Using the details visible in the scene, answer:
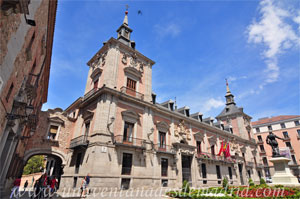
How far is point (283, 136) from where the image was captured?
43.0m

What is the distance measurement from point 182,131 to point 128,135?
8.63 meters

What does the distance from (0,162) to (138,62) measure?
16.3m

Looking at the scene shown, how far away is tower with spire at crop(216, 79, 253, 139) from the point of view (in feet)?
121

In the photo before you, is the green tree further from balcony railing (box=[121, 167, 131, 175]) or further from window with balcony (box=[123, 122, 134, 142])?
balcony railing (box=[121, 167, 131, 175])

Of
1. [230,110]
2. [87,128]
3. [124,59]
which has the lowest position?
[87,128]

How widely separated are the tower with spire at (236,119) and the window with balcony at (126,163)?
1169 inches

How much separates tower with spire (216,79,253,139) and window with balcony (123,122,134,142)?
2892 cm

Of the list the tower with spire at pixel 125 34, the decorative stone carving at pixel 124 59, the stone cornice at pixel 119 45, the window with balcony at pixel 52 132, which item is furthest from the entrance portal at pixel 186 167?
the tower with spire at pixel 125 34

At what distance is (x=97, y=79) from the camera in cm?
1977

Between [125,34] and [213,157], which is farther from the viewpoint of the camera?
[213,157]

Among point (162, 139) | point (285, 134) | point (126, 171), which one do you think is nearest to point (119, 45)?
point (162, 139)

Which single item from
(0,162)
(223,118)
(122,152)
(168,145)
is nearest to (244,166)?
(223,118)

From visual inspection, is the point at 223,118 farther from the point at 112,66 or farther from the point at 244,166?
the point at 112,66

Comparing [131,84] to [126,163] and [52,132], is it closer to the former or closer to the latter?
[126,163]
